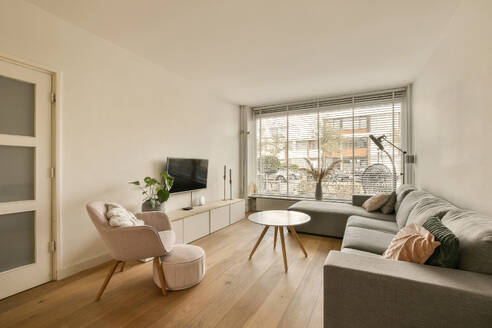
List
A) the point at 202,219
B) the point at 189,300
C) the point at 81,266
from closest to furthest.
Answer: the point at 189,300 → the point at 81,266 → the point at 202,219

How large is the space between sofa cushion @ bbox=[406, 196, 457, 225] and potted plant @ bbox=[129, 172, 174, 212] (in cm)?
280

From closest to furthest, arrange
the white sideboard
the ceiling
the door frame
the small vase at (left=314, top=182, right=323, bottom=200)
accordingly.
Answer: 1. the ceiling
2. the door frame
3. the white sideboard
4. the small vase at (left=314, top=182, right=323, bottom=200)

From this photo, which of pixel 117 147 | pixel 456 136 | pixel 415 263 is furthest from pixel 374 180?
pixel 117 147

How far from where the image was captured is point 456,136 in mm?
2234

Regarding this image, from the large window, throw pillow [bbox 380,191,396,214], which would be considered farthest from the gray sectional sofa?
the large window

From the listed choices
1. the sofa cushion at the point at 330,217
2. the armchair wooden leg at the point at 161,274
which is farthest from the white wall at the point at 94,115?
the sofa cushion at the point at 330,217

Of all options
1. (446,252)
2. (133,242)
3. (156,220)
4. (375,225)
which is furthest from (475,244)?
(156,220)

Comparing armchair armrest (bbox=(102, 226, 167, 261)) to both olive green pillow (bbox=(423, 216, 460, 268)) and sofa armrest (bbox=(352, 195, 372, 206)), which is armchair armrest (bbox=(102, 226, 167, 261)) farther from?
sofa armrest (bbox=(352, 195, 372, 206))

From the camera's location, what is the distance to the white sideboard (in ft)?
10.7

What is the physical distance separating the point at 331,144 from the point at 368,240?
9.84 feet

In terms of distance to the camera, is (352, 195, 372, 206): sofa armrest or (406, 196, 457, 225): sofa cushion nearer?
(406, 196, 457, 225): sofa cushion

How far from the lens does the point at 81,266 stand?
247 centimetres

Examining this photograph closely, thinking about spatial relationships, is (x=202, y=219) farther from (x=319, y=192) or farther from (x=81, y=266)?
(x=319, y=192)

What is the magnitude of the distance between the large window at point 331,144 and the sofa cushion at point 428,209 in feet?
7.16
